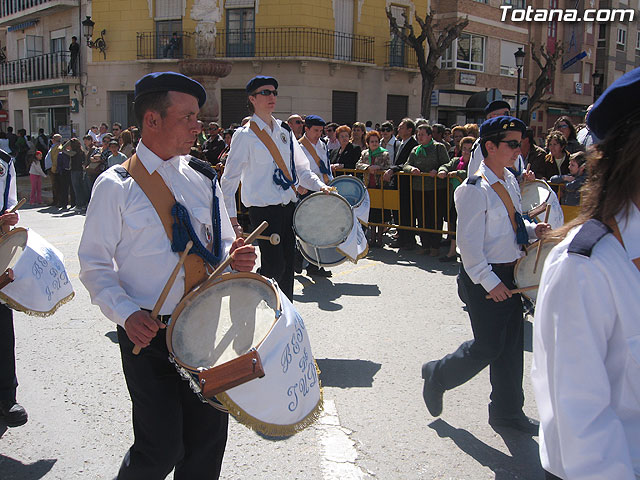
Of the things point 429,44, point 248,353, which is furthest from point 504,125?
point 429,44

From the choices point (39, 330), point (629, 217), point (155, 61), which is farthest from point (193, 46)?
point (629, 217)

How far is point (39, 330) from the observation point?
6.09 metres

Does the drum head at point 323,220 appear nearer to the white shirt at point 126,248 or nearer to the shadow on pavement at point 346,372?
the shadow on pavement at point 346,372

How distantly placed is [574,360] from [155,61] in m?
28.6

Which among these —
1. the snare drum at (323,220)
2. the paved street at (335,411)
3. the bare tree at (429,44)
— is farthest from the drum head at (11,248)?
the bare tree at (429,44)

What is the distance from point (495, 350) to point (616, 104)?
2.50 meters

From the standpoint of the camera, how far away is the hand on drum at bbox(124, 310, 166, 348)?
2.42 meters

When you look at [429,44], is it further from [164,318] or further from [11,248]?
[164,318]

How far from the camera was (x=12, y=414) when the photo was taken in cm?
401

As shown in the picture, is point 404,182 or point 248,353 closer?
point 248,353

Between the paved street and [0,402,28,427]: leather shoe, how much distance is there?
0.09 m

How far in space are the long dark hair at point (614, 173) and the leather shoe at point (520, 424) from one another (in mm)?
2631

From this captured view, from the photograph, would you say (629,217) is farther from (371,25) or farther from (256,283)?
(371,25)

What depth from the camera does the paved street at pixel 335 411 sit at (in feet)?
11.9
